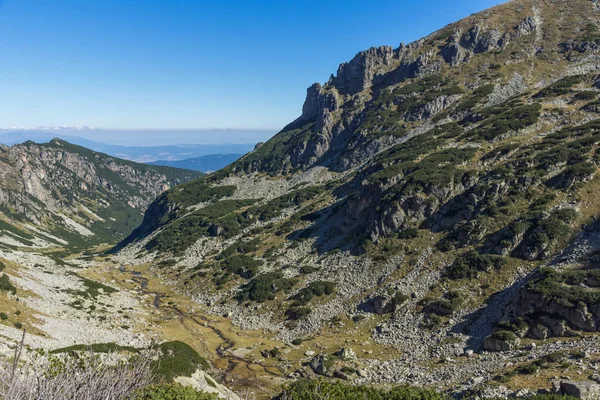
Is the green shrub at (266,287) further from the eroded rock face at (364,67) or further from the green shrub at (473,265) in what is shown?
the eroded rock face at (364,67)

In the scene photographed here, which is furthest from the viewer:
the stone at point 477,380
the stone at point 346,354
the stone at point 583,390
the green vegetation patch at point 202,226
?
the green vegetation patch at point 202,226

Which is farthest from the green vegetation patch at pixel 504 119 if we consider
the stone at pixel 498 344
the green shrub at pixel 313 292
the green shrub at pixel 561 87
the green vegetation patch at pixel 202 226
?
the green vegetation patch at pixel 202 226

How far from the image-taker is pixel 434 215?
6056cm

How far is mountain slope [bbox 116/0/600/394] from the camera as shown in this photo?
40.4 meters

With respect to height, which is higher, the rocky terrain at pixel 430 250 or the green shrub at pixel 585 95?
the green shrub at pixel 585 95

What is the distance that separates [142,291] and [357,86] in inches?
4437

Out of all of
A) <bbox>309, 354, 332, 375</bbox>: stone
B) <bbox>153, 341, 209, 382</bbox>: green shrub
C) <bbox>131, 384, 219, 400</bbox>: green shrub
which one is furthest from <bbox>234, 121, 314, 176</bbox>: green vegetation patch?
<bbox>131, 384, 219, 400</bbox>: green shrub

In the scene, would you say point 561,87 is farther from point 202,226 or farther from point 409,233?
point 202,226

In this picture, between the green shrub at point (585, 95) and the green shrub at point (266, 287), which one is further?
the green shrub at point (585, 95)

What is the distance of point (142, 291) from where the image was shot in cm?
7431

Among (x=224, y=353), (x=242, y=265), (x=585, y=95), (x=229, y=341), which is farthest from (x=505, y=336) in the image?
(x=585, y=95)

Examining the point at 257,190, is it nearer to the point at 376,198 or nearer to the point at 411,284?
the point at 376,198

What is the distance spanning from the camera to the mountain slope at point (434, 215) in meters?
40.4

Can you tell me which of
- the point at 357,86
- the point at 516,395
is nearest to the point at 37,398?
the point at 516,395
